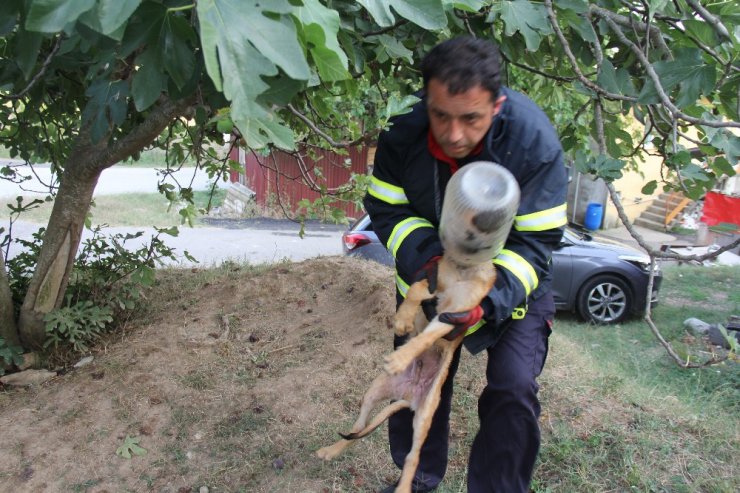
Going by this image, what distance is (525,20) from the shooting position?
243 centimetres

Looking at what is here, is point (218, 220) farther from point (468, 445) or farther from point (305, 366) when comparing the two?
point (468, 445)

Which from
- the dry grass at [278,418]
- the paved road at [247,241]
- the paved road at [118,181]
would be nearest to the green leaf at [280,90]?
the dry grass at [278,418]

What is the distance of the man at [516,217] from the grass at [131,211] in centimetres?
1045

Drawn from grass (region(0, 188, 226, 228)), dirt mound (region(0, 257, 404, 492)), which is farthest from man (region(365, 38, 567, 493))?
grass (region(0, 188, 226, 228))

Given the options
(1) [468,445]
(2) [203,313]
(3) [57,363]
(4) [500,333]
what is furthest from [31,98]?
(1) [468,445]

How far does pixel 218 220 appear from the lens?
14891 millimetres

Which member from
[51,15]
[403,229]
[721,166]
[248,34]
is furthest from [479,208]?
[721,166]

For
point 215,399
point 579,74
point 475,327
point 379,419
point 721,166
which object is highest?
point 579,74

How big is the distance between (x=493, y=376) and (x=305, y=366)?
A: 2.10 meters

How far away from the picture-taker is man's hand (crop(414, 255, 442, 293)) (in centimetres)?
198

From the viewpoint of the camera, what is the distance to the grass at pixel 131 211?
1315 cm

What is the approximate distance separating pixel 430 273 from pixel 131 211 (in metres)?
13.8

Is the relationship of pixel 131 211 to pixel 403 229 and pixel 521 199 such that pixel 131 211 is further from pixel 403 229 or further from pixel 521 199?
pixel 521 199

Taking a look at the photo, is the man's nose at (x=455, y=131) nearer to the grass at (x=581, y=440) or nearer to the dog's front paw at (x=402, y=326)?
the dog's front paw at (x=402, y=326)
